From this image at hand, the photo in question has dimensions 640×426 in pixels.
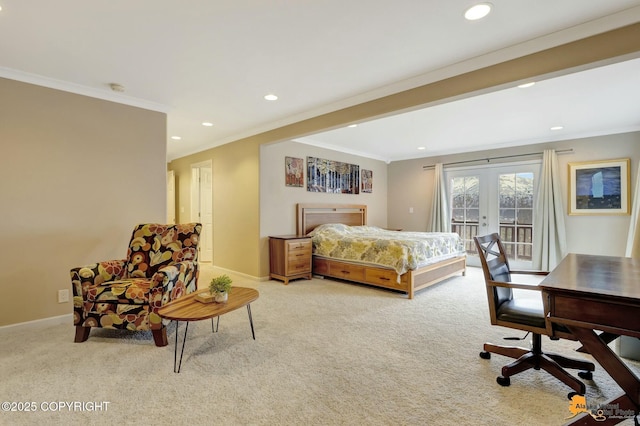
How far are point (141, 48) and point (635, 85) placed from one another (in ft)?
15.6

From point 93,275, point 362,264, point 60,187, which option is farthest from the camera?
point 362,264

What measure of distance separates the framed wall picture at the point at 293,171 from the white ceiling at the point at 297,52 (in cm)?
110

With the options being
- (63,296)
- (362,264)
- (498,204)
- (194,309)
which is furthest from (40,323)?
(498,204)

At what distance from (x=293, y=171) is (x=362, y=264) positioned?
2.03 m

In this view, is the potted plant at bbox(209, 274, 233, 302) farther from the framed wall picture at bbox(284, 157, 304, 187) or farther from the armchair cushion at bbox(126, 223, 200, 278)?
the framed wall picture at bbox(284, 157, 304, 187)

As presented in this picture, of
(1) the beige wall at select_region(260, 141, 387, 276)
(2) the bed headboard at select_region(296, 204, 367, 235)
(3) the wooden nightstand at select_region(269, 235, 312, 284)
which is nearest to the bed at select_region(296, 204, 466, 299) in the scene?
(2) the bed headboard at select_region(296, 204, 367, 235)

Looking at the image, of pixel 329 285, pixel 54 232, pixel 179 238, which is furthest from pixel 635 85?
pixel 54 232

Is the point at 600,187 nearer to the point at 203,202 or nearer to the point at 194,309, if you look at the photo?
the point at 194,309

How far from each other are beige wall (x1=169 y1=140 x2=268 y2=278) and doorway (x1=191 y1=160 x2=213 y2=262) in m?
0.40

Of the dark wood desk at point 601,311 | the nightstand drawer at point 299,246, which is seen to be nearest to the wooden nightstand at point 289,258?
the nightstand drawer at point 299,246

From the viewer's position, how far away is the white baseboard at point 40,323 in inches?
111

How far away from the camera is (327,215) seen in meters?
5.86

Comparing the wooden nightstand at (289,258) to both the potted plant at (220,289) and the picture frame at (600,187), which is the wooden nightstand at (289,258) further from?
the picture frame at (600,187)

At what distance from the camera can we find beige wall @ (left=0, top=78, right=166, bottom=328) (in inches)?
112
